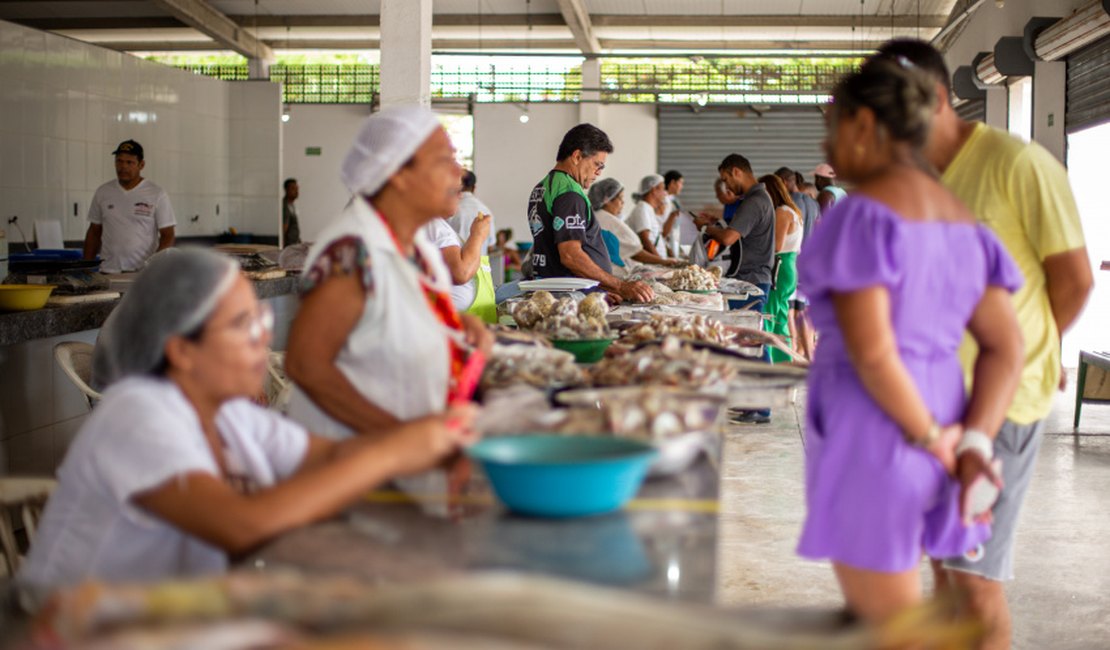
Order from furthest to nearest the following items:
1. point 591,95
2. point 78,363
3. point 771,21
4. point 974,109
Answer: point 591,95 → point 771,21 → point 974,109 → point 78,363

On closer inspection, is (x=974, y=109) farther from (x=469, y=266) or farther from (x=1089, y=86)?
(x=469, y=266)

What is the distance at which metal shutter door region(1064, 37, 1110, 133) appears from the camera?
9.88 metres

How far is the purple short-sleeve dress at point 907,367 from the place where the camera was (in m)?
2.17

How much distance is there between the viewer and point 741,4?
16.5 metres

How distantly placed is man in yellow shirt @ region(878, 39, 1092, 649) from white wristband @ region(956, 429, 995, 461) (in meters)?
0.55

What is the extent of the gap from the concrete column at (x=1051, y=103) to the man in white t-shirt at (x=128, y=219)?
8031 millimetres

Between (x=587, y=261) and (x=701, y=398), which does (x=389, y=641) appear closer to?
(x=701, y=398)

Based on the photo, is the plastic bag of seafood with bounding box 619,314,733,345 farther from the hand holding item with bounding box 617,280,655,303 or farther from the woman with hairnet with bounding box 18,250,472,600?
the woman with hairnet with bounding box 18,250,472,600

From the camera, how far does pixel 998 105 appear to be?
45.6ft

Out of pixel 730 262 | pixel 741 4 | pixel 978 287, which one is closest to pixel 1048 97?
pixel 730 262

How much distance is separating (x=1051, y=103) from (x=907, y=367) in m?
10.2

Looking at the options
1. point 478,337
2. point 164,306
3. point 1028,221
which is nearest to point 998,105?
point 1028,221

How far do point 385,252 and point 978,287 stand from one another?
1.19m

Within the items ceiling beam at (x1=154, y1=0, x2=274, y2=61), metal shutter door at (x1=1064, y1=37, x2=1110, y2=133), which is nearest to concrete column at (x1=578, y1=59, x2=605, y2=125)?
ceiling beam at (x1=154, y1=0, x2=274, y2=61)
